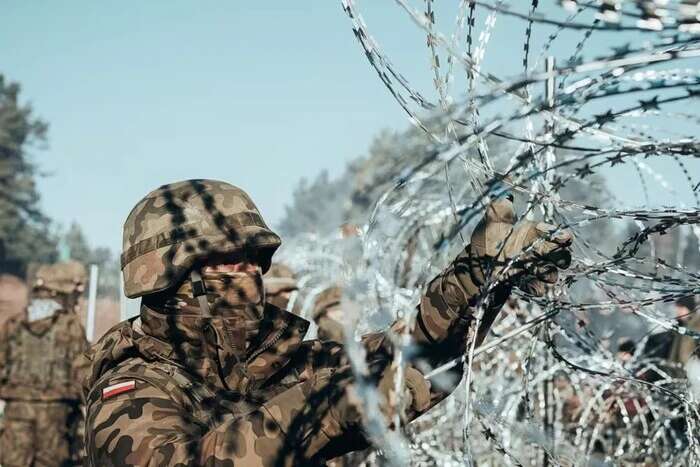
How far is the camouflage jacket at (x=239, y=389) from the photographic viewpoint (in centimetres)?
228

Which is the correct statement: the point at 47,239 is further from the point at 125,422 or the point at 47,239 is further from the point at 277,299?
the point at 125,422

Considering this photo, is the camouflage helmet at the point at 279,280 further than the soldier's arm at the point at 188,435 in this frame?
Yes

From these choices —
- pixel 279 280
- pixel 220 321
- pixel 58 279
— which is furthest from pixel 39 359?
pixel 220 321

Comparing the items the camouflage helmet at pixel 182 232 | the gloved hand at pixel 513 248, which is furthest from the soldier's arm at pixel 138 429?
the gloved hand at pixel 513 248

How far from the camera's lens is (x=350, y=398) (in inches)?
85.5

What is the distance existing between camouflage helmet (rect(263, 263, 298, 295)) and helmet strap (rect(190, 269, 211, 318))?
4.99 m

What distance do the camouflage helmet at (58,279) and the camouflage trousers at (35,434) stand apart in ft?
3.71

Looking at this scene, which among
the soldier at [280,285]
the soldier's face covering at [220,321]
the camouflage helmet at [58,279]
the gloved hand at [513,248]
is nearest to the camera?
the gloved hand at [513,248]

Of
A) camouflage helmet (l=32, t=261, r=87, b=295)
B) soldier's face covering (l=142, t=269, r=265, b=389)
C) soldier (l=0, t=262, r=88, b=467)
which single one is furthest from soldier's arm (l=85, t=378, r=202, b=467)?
camouflage helmet (l=32, t=261, r=87, b=295)

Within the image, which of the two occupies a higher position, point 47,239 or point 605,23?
point 47,239

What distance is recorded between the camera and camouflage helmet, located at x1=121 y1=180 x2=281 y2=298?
2.99 m

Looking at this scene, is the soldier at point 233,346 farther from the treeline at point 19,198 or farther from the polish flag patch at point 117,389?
the treeline at point 19,198

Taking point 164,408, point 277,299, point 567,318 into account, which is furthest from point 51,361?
point 164,408

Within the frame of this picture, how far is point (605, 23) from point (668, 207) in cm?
92
